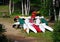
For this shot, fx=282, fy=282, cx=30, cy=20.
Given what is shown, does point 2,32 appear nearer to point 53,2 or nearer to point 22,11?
point 53,2

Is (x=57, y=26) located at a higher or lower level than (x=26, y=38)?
higher

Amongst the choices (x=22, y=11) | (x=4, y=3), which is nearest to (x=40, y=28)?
(x=22, y=11)

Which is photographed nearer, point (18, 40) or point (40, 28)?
point (18, 40)

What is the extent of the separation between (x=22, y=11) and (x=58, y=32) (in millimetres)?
11756

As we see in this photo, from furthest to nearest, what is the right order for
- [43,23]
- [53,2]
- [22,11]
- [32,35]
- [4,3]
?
[4,3], [22,11], [53,2], [43,23], [32,35]

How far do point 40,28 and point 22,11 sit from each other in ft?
22.8

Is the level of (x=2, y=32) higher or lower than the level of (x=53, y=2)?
lower

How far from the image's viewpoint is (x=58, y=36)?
10438 millimetres

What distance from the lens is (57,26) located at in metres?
10.7

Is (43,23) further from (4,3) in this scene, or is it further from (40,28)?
(4,3)

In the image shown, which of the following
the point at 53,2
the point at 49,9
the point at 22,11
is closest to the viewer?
the point at 53,2

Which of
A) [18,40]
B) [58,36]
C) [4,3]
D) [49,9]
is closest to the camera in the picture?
[58,36]

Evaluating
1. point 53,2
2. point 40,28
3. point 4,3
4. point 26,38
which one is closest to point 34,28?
point 40,28

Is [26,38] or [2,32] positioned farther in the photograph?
[2,32]
